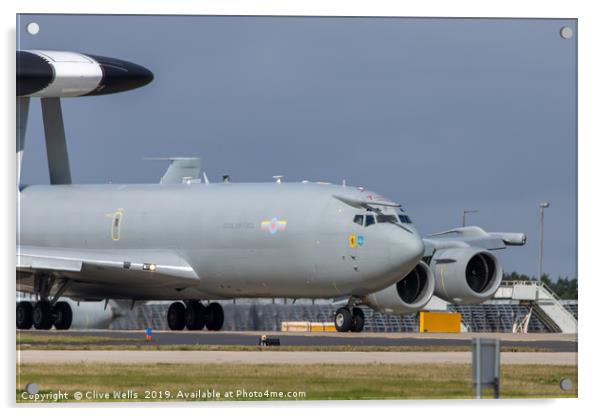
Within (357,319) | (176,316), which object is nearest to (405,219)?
(357,319)

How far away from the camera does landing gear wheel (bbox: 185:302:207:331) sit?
154ft

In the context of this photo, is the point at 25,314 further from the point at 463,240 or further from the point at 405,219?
the point at 463,240

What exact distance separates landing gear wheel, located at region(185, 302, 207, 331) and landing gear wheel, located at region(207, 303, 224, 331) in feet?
0.57

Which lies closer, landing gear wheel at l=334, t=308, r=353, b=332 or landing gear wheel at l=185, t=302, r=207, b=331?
landing gear wheel at l=334, t=308, r=353, b=332

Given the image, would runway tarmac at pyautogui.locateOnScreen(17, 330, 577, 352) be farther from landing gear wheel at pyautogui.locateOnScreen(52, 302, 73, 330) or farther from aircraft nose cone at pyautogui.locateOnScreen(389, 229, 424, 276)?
landing gear wheel at pyautogui.locateOnScreen(52, 302, 73, 330)

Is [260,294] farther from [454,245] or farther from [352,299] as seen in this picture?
[454,245]

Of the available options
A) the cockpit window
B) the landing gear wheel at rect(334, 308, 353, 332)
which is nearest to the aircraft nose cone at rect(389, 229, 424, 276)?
the cockpit window

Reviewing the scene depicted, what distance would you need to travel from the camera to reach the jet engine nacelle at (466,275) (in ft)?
153

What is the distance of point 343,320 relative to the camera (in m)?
43.5

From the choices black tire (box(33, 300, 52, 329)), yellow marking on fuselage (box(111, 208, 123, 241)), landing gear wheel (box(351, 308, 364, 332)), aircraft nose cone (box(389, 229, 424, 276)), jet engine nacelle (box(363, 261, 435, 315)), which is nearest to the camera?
aircraft nose cone (box(389, 229, 424, 276))

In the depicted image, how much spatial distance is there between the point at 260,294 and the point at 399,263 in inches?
194

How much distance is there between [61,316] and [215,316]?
18.7 ft

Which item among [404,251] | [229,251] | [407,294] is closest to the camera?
[404,251]
